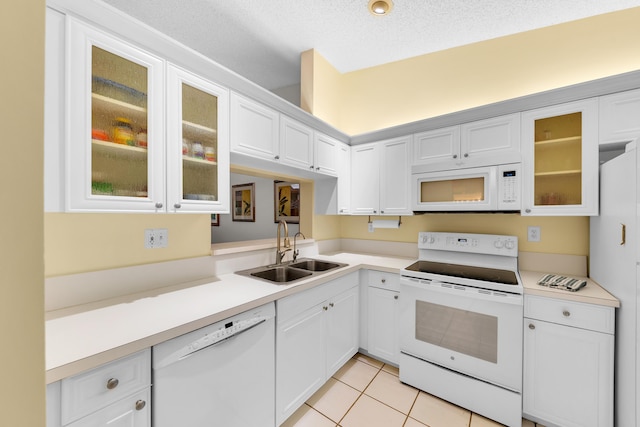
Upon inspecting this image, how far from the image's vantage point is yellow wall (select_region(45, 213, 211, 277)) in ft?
3.99

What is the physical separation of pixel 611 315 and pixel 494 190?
993mm

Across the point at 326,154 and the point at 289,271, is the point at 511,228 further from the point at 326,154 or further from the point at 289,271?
the point at 289,271

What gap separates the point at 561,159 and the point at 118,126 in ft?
9.19

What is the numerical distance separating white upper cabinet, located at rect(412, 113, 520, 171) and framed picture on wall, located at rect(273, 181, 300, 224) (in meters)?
1.62

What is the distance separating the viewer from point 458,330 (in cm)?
184

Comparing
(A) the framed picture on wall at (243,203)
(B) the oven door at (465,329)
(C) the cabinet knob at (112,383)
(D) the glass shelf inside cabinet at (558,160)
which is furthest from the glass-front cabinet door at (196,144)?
(A) the framed picture on wall at (243,203)

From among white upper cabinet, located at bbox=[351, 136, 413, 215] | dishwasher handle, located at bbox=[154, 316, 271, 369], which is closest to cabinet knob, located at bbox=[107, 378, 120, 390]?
dishwasher handle, located at bbox=[154, 316, 271, 369]

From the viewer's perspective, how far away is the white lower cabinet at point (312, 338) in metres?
1.57

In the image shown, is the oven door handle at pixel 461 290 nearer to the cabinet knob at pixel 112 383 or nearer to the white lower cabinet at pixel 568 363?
the white lower cabinet at pixel 568 363

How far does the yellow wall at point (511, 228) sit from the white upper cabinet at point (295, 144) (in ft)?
3.85

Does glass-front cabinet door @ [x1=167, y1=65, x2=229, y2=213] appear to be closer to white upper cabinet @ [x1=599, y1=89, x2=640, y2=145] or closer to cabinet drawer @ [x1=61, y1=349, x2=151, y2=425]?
cabinet drawer @ [x1=61, y1=349, x2=151, y2=425]

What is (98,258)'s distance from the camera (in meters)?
1.34

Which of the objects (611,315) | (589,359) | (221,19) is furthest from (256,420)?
(221,19)

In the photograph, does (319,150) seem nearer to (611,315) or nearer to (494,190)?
(494,190)
